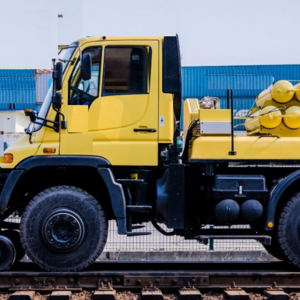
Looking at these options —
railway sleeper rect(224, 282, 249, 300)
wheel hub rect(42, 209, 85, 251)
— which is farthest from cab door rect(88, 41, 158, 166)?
railway sleeper rect(224, 282, 249, 300)

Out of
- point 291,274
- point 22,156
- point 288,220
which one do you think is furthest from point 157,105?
point 291,274

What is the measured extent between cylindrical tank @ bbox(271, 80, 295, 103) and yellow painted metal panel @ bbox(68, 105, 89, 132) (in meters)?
2.75

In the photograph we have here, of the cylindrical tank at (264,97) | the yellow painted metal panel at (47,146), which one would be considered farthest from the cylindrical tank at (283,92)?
the yellow painted metal panel at (47,146)

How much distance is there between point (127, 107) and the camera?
6.16 meters

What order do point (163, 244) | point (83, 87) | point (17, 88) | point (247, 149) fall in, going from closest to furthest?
1. point (247, 149)
2. point (83, 87)
3. point (163, 244)
4. point (17, 88)

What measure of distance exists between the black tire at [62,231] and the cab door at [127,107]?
78cm

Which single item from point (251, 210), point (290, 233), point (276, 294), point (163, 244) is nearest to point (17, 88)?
point (163, 244)

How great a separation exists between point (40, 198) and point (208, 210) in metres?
2.38

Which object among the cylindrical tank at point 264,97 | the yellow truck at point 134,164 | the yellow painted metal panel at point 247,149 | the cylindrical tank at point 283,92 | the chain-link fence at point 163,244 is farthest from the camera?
the chain-link fence at point 163,244

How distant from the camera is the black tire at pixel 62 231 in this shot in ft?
19.2

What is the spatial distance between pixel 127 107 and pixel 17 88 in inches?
922

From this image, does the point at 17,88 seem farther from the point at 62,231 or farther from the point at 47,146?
the point at 62,231

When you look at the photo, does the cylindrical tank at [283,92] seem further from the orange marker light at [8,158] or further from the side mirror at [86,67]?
the orange marker light at [8,158]

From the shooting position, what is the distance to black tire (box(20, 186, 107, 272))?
5.85 metres
